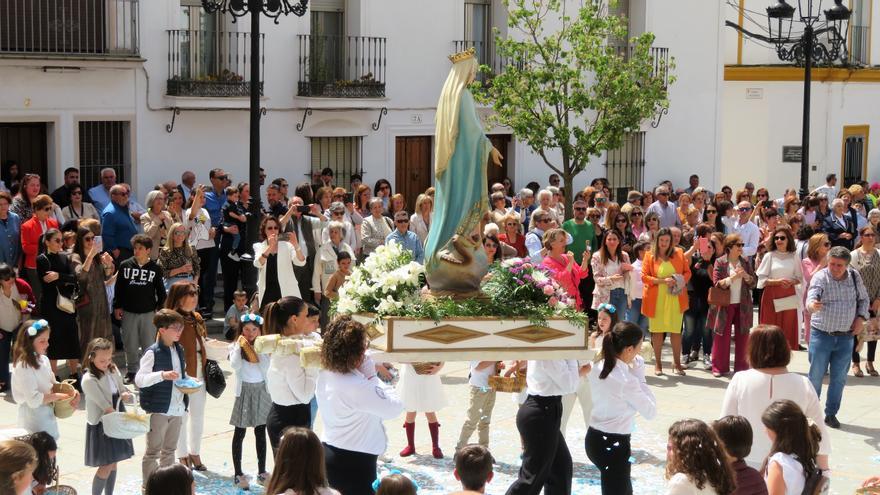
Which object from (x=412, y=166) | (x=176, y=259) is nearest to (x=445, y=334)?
(x=176, y=259)

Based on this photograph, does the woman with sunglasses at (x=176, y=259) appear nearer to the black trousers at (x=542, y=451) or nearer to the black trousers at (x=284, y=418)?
the black trousers at (x=284, y=418)

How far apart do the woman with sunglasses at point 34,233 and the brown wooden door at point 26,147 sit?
468 cm

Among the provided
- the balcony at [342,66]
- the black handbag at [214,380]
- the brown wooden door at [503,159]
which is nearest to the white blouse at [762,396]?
the black handbag at [214,380]

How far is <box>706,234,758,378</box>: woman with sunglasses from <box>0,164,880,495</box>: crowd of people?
0.08 ft

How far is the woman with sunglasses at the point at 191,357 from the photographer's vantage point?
10.2 metres

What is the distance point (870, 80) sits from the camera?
106 ft

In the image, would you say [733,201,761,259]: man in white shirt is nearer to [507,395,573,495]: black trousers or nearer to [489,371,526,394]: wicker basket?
[489,371,526,394]: wicker basket

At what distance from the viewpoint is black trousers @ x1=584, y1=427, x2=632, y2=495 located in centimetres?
884

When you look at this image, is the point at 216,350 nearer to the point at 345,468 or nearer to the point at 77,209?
the point at 345,468

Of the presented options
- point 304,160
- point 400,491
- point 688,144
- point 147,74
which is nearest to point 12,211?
point 147,74

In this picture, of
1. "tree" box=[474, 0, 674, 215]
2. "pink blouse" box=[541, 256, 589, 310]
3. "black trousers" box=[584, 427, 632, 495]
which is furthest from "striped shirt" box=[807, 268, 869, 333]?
"tree" box=[474, 0, 674, 215]

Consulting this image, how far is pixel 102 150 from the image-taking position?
19359 mm

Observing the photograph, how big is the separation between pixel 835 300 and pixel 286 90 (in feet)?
37.0

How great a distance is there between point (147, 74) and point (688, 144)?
1235 centimetres
